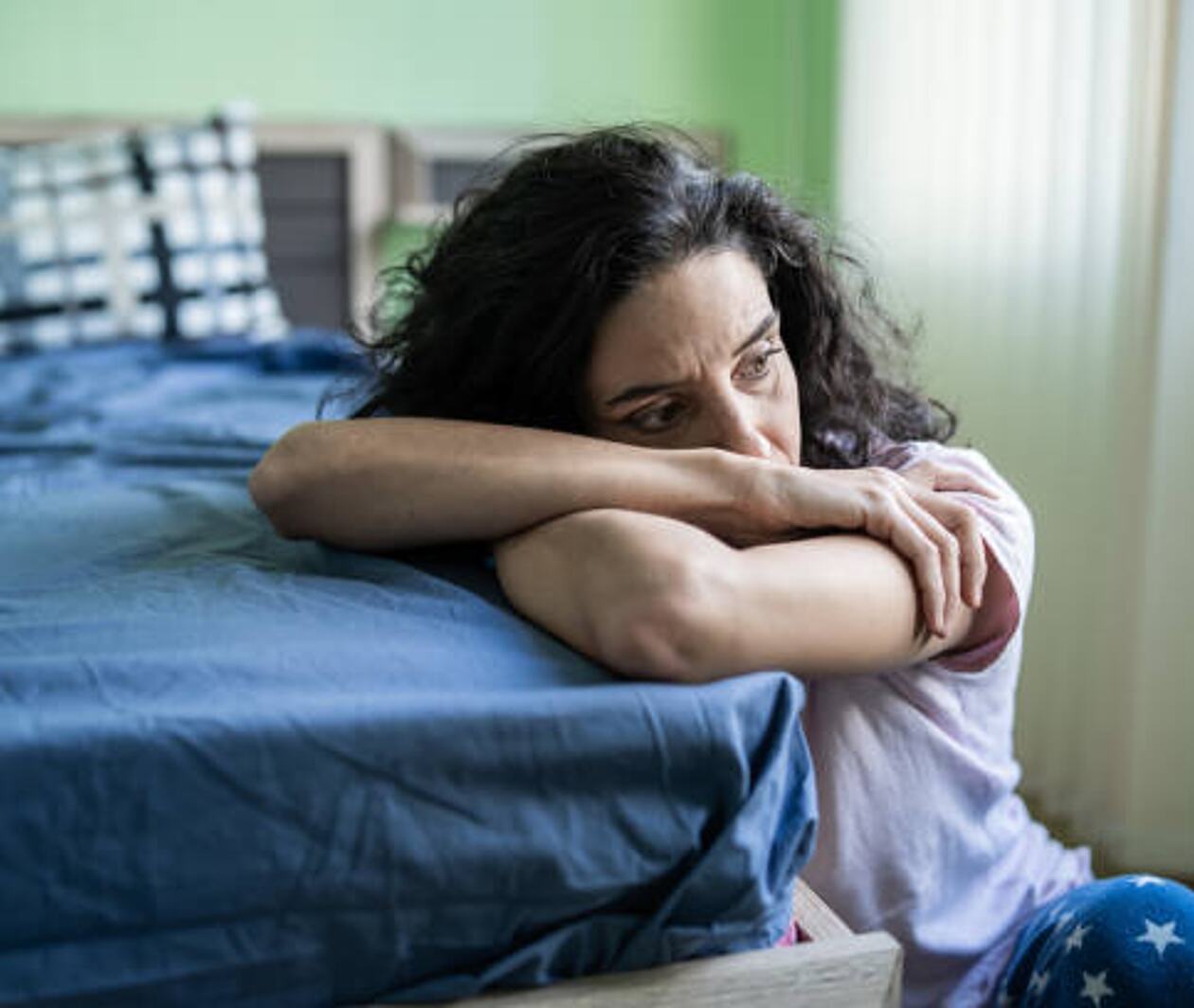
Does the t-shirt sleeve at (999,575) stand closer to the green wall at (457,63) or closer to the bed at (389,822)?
the bed at (389,822)

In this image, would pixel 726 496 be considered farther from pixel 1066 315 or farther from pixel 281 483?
pixel 1066 315

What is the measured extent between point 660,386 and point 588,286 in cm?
9

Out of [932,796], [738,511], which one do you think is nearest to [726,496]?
[738,511]

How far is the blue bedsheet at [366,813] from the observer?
2.06ft

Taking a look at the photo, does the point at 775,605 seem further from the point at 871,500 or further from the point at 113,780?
the point at 113,780

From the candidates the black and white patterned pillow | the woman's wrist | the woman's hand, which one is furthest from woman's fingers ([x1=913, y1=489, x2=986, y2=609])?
the black and white patterned pillow

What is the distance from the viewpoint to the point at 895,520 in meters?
0.81

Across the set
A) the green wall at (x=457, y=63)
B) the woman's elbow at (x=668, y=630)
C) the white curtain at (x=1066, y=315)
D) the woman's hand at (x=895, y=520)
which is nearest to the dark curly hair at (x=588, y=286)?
the woman's hand at (x=895, y=520)

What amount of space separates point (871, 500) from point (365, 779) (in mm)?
358

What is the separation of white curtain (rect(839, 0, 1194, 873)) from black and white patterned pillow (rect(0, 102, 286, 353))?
1.23m

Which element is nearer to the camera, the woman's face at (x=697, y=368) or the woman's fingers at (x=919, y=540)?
the woman's fingers at (x=919, y=540)

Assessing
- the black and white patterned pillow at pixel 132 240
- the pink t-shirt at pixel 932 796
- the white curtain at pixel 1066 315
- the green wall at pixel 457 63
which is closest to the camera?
the pink t-shirt at pixel 932 796

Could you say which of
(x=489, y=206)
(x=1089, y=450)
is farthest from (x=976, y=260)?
(x=489, y=206)

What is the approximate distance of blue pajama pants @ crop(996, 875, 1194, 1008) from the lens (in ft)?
2.63
